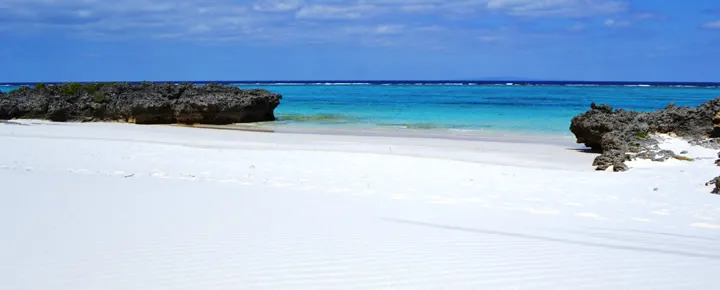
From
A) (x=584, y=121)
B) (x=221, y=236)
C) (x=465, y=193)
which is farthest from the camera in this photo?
(x=584, y=121)

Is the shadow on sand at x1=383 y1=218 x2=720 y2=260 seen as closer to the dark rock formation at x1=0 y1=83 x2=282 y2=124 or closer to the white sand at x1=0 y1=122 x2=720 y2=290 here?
the white sand at x1=0 y1=122 x2=720 y2=290

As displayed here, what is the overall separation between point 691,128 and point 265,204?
419 inches

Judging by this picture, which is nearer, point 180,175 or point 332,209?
point 332,209

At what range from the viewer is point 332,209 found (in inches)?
297

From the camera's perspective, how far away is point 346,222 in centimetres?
667

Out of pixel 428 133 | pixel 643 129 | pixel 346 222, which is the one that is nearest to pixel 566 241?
pixel 346 222

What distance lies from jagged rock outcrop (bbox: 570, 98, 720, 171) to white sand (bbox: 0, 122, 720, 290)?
65 cm

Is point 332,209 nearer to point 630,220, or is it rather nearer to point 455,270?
point 455,270

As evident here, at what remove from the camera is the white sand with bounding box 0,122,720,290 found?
449 cm

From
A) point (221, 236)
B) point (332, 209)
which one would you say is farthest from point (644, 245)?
point (221, 236)

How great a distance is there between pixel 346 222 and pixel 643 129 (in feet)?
32.0

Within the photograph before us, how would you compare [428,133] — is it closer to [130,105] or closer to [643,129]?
[643,129]

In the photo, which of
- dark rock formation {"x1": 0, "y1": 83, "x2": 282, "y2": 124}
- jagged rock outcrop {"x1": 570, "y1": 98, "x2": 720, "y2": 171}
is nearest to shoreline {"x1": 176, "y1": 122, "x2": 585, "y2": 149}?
dark rock formation {"x1": 0, "y1": 83, "x2": 282, "y2": 124}

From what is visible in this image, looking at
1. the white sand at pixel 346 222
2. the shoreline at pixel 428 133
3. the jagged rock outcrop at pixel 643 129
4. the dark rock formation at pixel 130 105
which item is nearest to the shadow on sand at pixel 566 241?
the white sand at pixel 346 222
